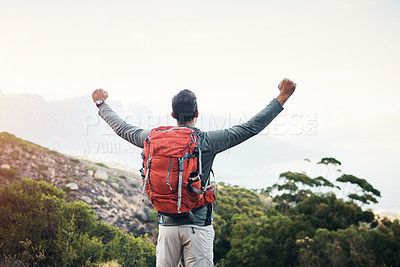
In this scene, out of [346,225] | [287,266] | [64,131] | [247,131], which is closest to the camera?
[247,131]

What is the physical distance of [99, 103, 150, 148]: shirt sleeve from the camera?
2260mm

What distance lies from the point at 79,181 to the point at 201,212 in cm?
1256

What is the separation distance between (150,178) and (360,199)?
12768 millimetres

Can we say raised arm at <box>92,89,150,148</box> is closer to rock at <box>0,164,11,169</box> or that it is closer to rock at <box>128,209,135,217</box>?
rock at <box>0,164,11,169</box>

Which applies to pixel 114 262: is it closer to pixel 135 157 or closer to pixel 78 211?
pixel 78 211

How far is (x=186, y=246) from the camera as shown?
194cm

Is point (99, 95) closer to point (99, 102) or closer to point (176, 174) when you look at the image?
point (99, 102)

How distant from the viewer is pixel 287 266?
9797 mm

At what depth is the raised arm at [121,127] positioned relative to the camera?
2268 millimetres

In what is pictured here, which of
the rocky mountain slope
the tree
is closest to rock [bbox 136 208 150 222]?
the rocky mountain slope

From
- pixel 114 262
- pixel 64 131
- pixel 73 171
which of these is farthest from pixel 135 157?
pixel 114 262

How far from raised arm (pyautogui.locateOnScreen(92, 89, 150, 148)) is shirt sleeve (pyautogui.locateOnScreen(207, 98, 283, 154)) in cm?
61

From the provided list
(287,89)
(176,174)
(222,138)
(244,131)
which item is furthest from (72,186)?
(287,89)

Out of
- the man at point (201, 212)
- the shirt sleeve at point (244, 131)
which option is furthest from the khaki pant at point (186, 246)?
the shirt sleeve at point (244, 131)
